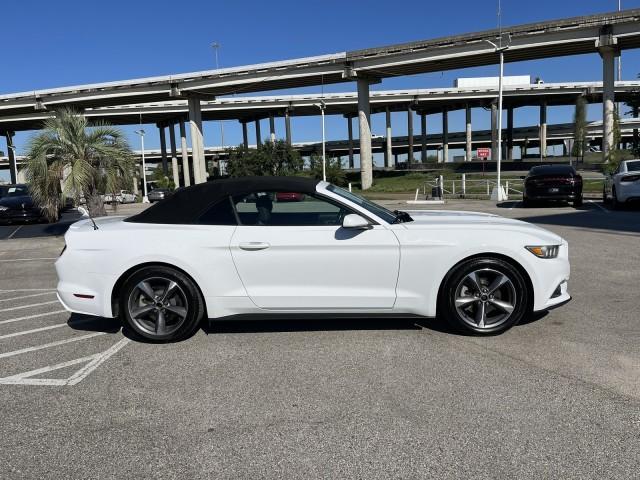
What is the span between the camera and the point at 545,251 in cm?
473

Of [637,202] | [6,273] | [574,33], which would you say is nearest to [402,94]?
[574,33]

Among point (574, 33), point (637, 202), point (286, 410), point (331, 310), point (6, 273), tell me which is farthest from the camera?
point (574, 33)

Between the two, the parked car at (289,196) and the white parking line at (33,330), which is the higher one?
the parked car at (289,196)

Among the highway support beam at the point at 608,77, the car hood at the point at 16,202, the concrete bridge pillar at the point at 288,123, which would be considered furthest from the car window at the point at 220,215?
the concrete bridge pillar at the point at 288,123

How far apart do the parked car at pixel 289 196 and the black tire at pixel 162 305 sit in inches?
43.7

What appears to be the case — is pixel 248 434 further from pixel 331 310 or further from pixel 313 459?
pixel 331 310

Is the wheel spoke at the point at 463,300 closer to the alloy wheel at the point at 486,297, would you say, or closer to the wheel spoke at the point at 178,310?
the alloy wheel at the point at 486,297

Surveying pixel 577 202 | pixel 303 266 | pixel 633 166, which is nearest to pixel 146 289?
pixel 303 266

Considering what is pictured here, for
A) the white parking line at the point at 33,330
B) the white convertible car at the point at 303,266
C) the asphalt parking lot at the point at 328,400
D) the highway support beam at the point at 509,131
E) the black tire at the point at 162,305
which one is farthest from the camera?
the highway support beam at the point at 509,131

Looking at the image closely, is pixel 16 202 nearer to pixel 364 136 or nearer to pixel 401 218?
pixel 401 218

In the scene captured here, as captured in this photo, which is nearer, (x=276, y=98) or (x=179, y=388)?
(x=179, y=388)

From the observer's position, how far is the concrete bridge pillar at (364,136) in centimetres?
4672

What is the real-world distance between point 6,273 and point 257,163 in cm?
5313

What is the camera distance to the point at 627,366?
3992 mm
